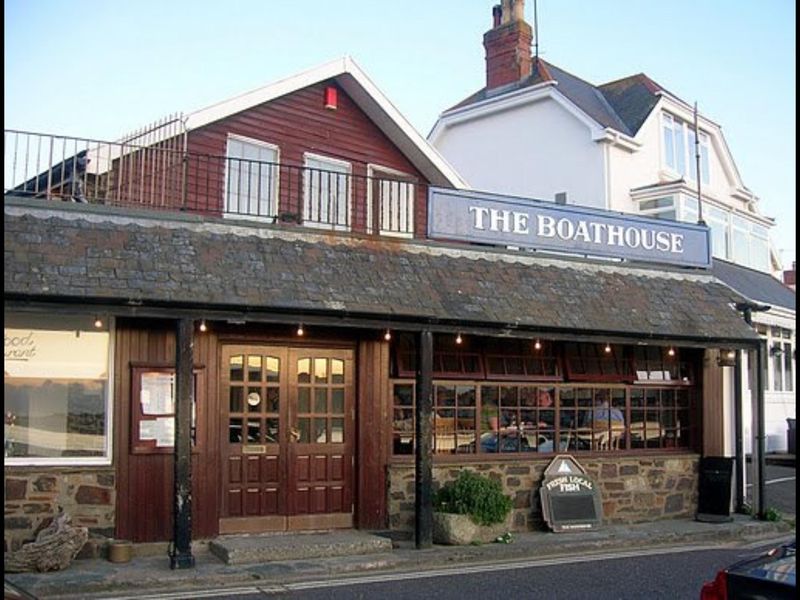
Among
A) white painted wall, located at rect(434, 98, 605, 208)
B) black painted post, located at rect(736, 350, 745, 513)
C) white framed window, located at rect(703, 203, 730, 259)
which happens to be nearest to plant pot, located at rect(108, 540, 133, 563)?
black painted post, located at rect(736, 350, 745, 513)

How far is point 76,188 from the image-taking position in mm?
14750

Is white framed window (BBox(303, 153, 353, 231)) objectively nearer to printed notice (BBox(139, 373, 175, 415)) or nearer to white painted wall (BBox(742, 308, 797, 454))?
printed notice (BBox(139, 373, 175, 415))

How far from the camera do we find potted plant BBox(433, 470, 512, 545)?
12695 millimetres

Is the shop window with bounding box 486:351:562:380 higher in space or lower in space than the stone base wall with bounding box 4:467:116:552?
higher

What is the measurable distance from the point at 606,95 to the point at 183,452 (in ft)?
67.2

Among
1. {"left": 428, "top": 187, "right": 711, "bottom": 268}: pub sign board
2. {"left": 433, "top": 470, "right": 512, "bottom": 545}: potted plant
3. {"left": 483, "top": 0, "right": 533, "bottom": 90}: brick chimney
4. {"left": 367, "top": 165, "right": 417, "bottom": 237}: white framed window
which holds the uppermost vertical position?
{"left": 483, "top": 0, "right": 533, "bottom": 90}: brick chimney

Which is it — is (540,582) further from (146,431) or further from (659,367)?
(659,367)

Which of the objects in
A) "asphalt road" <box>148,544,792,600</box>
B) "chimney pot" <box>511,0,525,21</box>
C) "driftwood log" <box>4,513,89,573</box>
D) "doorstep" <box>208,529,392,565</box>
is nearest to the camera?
"asphalt road" <box>148,544,792,600</box>

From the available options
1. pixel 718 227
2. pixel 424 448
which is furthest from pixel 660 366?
pixel 718 227

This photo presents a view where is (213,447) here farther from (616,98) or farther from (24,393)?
(616,98)

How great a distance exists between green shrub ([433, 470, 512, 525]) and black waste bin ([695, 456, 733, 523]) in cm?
413

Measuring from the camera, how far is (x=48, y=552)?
34.3ft

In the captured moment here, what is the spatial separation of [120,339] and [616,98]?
19.2 metres

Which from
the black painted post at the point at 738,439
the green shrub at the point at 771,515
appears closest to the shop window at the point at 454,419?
the black painted post at the point at 738,439
